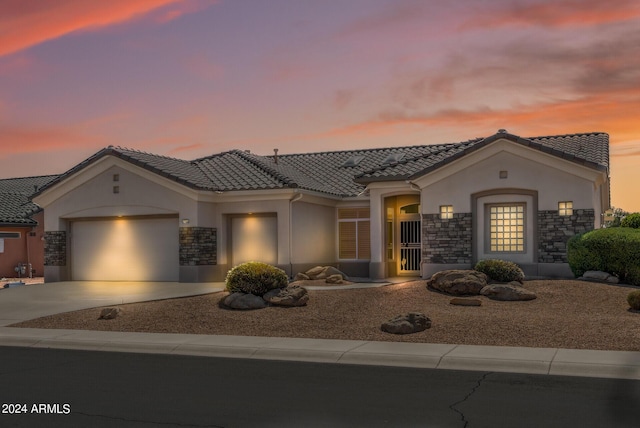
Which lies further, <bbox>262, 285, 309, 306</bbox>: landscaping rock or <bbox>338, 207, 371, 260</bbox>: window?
<bbox>338, 207, 371, 260</bbox>: window

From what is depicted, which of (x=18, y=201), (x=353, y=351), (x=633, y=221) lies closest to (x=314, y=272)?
(x=633, y=221)

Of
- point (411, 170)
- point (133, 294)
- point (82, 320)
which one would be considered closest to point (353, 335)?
point (82, 320)

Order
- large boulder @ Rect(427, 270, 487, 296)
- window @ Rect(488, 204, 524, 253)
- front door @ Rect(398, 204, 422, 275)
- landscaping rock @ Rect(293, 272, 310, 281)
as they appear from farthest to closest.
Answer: front door @ Rect(398, 204, 422, 275), landscaping rock @ Rect(293, 272, 310, 281), window @ Rect(488, 204, 524, 253), large boulder @ Rect(427, 270, 487, 296)

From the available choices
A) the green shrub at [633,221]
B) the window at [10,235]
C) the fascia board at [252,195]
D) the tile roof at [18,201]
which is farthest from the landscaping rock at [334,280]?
the window at [10,235]

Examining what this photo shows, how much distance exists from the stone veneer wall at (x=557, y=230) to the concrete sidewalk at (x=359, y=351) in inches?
485

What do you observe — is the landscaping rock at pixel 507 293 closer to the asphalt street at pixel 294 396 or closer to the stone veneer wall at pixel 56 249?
the asphalt street at pixel 294 396

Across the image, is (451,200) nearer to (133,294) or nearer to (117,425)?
(133,294)

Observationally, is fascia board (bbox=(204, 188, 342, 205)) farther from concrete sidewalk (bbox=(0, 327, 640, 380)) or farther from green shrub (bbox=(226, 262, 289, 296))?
concrete sidewalk (bbox=(0, 327, 640, 380))

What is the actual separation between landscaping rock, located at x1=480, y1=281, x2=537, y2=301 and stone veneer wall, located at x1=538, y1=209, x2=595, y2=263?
16.5ft

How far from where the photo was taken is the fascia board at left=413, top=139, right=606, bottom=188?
25562 millimetres

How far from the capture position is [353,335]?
53.9 ft

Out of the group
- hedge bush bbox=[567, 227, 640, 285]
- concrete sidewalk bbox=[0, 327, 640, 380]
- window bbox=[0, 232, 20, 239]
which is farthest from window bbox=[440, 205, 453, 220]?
window bbox=[0, 232, 20, 239]

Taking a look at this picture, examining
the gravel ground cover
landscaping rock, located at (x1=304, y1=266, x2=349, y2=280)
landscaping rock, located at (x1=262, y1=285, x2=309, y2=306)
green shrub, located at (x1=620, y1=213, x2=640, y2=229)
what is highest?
green shrub, located at (x1=620, y1=213, x2=640, y2=229)

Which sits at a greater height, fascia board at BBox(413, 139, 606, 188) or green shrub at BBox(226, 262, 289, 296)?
fascia board at BBox(413, 139, 606, 188)
